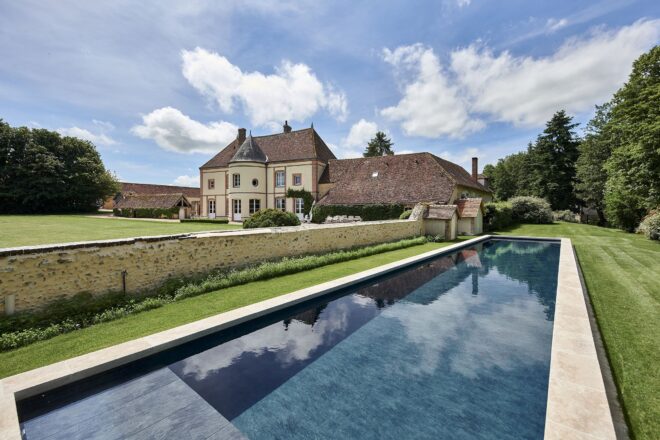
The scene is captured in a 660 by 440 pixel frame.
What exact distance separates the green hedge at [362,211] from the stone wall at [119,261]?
542 inches

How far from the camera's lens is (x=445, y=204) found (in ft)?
75.5

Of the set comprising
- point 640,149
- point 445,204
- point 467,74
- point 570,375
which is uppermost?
point 467,74

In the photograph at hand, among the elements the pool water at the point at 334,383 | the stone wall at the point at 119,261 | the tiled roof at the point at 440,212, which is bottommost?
the pool water at the point at 334,383

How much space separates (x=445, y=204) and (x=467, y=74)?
10.00m

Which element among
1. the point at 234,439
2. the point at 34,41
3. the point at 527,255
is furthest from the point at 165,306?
the point at 527,255

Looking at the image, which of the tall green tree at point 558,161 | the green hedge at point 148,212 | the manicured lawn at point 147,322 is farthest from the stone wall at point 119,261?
the tall green tree at point 558,161

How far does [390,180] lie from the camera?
2648cm

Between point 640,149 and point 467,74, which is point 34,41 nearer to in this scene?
point 467,74

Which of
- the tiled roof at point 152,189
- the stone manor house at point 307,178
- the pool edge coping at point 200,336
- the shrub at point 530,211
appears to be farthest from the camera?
the tiled roof at point 152,189

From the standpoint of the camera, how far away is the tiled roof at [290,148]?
29.5m

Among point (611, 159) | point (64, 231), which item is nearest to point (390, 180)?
point (611, 159)

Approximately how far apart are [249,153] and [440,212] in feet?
62.7

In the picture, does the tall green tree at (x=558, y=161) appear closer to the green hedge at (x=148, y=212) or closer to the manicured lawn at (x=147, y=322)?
the manicured lawn at (x=147, y=322)

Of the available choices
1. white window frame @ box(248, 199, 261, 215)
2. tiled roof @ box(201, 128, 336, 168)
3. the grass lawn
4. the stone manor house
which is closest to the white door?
the stone manor house
